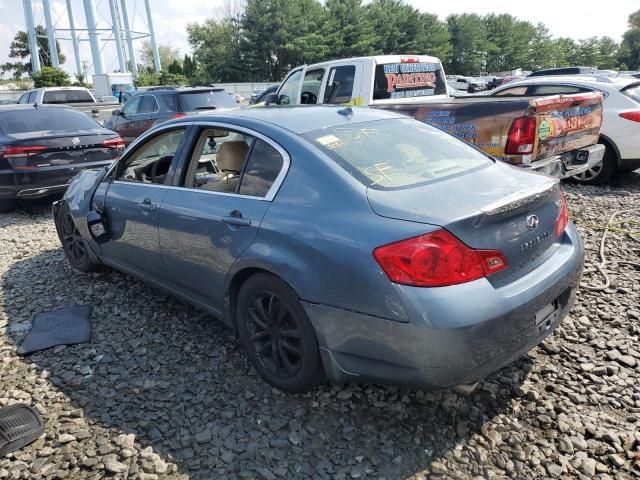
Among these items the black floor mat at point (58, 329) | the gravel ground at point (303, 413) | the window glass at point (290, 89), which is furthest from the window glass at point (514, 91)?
the black floor mat at point (58, 329)

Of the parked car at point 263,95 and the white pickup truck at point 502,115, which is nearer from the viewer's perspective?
the white pickup truck at point 502,115

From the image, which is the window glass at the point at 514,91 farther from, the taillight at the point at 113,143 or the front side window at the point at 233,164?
the front side window at the point at 233,164

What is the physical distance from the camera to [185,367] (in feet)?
10.5

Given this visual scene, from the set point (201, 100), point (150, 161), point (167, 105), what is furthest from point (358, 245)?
point (167, 105)

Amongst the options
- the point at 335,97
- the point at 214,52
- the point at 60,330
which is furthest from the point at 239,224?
the point at 214,52

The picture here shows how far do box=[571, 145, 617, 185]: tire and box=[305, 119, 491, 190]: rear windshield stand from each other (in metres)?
5.02

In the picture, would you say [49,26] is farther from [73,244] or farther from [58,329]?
[58,329]

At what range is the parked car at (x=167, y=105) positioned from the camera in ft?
33.1

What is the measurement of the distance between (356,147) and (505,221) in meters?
0.93

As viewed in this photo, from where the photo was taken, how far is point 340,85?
24.9 feet

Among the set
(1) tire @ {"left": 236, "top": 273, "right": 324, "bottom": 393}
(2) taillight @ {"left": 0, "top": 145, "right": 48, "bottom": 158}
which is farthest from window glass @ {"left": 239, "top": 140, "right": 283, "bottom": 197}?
(2) taillight @ {"left": 0, "top": 145, "right": 48, "bottom": 158}

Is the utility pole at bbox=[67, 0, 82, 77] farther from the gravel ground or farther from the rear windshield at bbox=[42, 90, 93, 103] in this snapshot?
the gravel ground

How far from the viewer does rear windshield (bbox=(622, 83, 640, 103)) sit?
7.10m

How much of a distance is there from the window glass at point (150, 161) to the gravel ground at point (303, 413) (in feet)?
3.93
